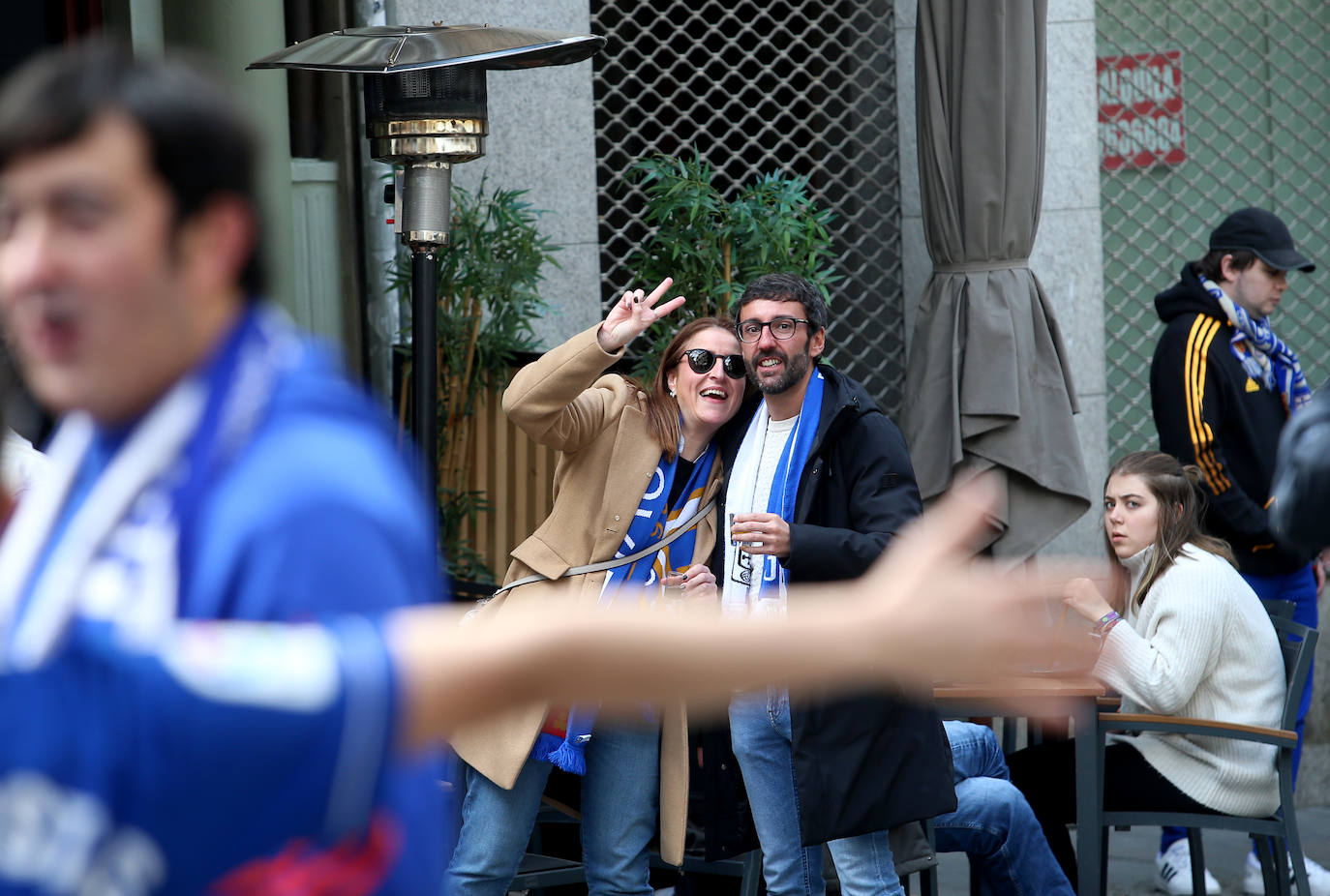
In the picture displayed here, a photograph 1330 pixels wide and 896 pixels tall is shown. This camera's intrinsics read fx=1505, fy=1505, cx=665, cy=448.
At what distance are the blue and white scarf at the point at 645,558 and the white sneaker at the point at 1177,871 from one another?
7.96 ft

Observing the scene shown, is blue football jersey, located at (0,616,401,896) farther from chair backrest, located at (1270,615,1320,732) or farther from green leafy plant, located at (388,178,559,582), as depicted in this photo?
green leafy plant, located at (388,178,559,582)

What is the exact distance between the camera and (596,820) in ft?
12.7

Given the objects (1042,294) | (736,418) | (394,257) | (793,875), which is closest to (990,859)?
(793,875)

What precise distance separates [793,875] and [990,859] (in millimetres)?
655

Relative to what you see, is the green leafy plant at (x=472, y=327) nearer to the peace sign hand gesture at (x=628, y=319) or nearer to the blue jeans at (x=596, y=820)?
the peace sign hand gesture at (x=628, y=319)

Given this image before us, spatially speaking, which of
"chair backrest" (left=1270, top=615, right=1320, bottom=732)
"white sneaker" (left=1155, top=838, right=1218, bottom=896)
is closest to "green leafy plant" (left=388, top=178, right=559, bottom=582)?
"white sneaker" (left=1155, top=838, right=1218, bottom=896)

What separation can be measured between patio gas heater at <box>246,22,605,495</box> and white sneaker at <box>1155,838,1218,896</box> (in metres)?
2.95

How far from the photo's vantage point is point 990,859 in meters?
4.18

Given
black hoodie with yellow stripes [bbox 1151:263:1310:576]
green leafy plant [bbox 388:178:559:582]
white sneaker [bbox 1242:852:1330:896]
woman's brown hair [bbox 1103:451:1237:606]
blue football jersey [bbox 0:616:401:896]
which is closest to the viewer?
blue football jersey [bbox 0:616:401:896]

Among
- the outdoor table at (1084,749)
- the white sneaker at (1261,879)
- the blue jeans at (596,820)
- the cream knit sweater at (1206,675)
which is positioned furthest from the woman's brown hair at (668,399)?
the white sneaker at (1261,879)

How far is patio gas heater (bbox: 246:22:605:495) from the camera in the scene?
4.16 metres

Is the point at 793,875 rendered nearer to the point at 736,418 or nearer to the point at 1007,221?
the point at 736,418

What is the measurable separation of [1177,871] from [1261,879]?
0.90 ft

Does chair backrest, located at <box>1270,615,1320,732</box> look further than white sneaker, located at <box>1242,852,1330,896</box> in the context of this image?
No
